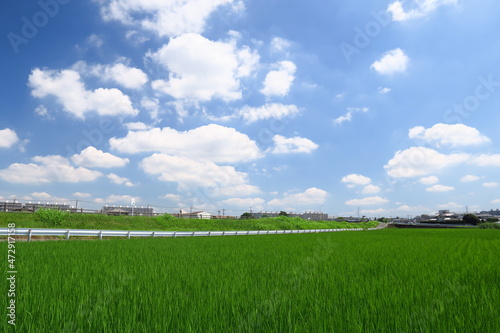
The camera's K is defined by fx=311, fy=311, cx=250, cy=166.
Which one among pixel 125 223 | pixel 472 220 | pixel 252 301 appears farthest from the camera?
pixel 472 220

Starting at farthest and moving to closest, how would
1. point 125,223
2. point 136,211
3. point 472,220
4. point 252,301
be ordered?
point 472,220 < point 136,211 < point 125,223 < point 252,301

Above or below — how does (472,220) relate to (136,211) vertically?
below

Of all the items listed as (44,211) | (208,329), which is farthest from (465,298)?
(44,211)

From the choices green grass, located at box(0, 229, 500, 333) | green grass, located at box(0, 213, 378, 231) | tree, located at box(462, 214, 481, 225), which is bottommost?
tree, located at box(462, 214, 481, 225)

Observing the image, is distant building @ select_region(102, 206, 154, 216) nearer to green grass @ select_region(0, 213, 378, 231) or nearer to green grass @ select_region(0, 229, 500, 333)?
green grass @ select_region(0, 213, 378, 231)

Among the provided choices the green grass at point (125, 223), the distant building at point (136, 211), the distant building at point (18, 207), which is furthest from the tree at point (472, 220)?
the distant building at point (18, 207)

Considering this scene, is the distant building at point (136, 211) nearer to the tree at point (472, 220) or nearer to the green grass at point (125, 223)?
the green grass at point (125, 223)

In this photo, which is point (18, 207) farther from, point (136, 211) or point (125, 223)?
point (136, 211)

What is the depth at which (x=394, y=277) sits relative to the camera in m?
7.08

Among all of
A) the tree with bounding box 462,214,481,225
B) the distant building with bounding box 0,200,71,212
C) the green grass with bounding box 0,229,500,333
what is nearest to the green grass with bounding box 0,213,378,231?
the distant building with bounding box 0,200,71,212

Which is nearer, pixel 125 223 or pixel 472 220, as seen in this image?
pixel 125 223

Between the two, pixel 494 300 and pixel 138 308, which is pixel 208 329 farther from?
pixel 494 300

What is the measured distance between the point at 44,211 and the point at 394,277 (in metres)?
32.3

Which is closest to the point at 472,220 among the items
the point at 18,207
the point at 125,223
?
the point at 125,223
